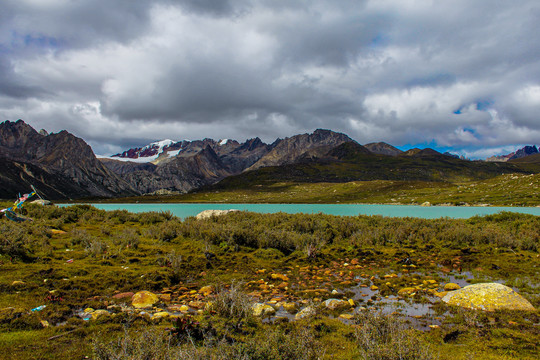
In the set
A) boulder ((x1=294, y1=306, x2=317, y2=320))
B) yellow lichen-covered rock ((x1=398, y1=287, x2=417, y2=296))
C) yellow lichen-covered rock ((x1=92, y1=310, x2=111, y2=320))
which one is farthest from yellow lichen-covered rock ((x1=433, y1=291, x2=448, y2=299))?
yellow lichen-covered rock ((x1=92, y1=310, x2=111, y2=320))

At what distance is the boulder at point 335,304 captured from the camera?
9.83m

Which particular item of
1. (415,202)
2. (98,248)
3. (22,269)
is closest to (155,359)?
(22,269)

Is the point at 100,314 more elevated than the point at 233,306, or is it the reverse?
the point at 233,306

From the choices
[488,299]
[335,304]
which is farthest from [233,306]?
[488,299]

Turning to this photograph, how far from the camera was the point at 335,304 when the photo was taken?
992 centimetres

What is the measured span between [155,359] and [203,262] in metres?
10.9

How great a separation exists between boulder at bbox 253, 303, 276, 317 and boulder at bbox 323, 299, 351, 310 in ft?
6.58

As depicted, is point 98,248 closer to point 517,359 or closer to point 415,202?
point 517,359

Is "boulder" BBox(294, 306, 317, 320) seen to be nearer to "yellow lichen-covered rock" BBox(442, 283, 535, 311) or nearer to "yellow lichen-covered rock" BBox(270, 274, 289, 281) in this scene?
"yellow lichen-covered rock" BBox(270, 274, 289, 281)

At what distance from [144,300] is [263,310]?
4.48 m

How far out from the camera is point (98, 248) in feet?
50.7

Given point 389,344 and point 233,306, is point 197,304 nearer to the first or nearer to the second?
point 233,306

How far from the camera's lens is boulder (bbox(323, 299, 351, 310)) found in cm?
983

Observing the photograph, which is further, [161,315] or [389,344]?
[161,315]
